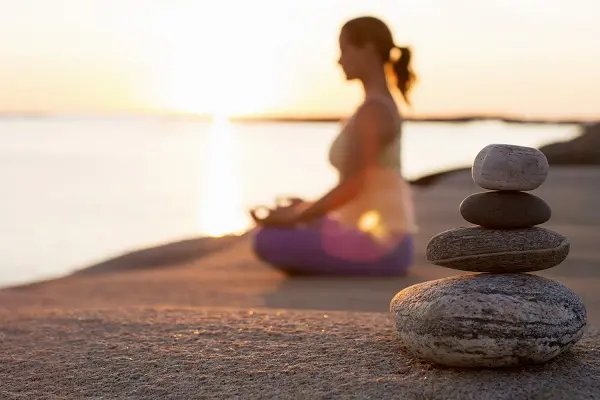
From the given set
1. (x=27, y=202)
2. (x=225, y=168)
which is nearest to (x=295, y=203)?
(x=27, y=202)

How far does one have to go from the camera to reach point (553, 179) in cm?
1641

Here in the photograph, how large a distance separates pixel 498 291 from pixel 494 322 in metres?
0.19

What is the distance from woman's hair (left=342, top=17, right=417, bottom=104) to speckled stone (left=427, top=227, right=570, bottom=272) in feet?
8.08

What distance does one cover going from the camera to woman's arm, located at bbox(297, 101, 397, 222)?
237 inches

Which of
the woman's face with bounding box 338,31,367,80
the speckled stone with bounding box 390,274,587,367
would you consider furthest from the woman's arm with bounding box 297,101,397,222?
the speckled stone with bounding box 390,274,587,367

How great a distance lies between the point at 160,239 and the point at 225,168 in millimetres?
18603

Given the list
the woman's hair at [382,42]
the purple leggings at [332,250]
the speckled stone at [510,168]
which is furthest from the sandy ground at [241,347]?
the woman's hair at [382,42]

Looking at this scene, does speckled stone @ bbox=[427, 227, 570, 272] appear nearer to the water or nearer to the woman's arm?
the woman's arm

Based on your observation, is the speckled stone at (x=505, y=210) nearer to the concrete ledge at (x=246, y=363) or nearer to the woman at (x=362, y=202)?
the concrete ledge at (x=246, y=363)

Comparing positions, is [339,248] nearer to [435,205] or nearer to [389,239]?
[389,239]

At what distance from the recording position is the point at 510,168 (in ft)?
12.2

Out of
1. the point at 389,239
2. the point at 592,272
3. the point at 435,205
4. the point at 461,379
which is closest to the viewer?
the point at 461,379

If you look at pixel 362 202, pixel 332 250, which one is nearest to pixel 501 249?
pixel 362 202

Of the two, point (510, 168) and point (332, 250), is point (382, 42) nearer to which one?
point (332, 250)
